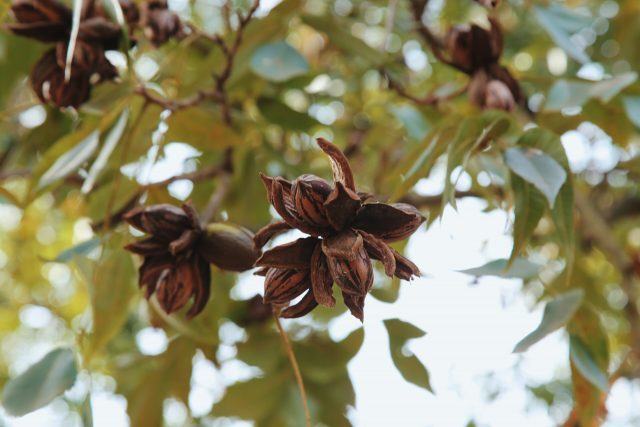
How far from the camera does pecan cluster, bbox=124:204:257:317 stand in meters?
1.02

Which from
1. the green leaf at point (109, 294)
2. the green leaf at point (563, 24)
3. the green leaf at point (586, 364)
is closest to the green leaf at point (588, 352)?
the green leaf at point (586, 364)

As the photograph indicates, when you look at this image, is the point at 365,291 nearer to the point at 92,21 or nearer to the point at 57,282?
the point at 92,21

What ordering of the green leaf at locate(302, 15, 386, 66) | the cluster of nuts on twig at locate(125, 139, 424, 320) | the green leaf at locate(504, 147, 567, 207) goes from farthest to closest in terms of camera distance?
the green leaf at locate(302, 15, 386, 66) < the green leaf at locate(504, 147, 567, 207) < the cluster of nuts on twig at locate(125, 139, 424, 320)

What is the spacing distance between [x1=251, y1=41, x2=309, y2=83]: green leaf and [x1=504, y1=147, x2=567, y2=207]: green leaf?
45 cm

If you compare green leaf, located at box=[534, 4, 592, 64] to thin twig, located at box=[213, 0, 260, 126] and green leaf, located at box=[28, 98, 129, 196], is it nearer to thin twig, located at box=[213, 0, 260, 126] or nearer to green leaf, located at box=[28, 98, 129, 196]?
thin twig, located at box=[213, 0, 260, 126]

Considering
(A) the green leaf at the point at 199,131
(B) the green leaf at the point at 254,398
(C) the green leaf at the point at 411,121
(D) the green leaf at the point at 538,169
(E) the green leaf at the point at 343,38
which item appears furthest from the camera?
(B) the green leaf at the point at 254,398

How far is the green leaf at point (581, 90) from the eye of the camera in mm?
1204

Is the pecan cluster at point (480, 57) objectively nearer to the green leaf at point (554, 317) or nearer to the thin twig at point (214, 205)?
the green leaf at point (554, 317)

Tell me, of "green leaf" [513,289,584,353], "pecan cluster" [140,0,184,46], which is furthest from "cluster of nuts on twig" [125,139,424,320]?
"pecan cluster" [140,0,184,46]

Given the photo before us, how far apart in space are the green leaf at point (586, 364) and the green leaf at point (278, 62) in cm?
68

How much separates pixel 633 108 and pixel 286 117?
27.9 inches

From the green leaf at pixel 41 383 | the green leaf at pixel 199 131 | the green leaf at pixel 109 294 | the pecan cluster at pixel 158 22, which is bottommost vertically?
the green leaf at pixel 41 383

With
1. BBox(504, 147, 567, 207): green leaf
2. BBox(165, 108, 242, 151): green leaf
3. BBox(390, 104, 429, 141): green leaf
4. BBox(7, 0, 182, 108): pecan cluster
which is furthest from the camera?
BBox(390, 104, 429, 141): green leaf

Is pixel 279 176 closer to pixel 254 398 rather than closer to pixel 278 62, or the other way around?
pixel 278 62
